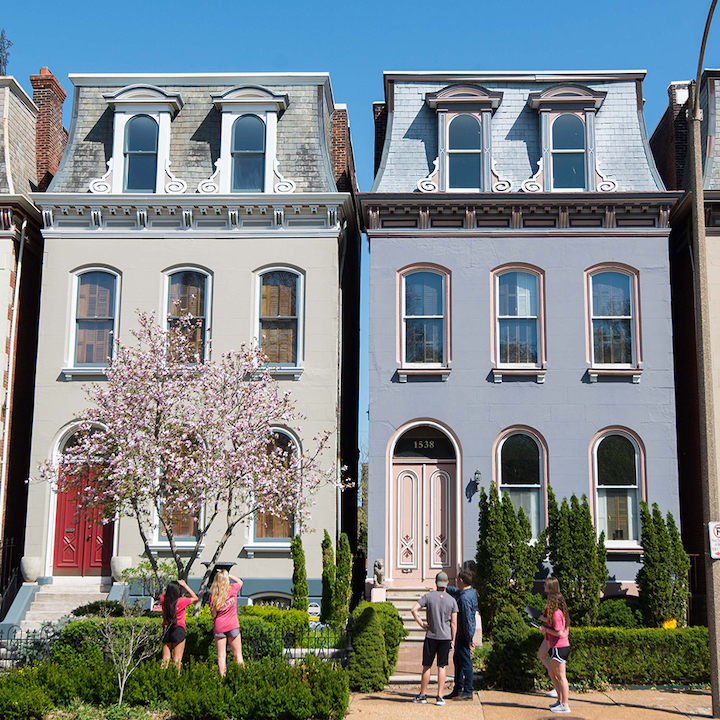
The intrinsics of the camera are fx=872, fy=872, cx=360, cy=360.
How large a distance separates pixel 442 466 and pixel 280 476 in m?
4.40

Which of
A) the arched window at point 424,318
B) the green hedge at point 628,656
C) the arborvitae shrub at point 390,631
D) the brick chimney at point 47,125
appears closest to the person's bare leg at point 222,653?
the arborvitae shrub at point 390,631

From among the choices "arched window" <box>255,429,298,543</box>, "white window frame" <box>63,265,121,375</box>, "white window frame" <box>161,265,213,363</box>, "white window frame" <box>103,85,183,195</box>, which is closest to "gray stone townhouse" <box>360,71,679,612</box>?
"arched window" <box>255,429,298,543</box>

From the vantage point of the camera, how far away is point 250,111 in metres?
20.0

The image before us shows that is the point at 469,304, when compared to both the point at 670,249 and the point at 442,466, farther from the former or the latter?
the point at 670,249

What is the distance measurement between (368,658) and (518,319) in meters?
8.85

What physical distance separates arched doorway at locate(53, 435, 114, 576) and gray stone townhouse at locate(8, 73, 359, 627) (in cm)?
3

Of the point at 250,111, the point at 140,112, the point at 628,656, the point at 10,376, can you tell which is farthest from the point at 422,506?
the point at 140,112

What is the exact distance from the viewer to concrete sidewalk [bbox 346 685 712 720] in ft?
37.2

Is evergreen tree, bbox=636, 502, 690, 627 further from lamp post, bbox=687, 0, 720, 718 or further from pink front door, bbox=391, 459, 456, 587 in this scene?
lamp post, bbox=687, 0, 720, 718

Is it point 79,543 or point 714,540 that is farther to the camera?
point 79,543

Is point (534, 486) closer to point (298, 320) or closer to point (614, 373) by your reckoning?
point (614, 373)

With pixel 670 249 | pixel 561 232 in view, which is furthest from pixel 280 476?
pixel 670 249

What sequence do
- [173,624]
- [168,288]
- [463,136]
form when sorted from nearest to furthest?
[173,624] → [168,288] → [463,136]

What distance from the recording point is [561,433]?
60.0 ft
